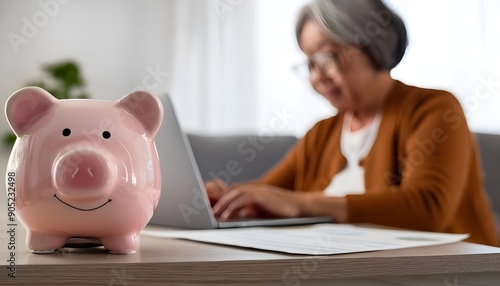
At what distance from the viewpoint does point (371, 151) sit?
1594 millimetres

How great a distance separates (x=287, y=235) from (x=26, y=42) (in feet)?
9.28

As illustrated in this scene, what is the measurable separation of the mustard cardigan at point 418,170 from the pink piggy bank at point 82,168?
0.71m

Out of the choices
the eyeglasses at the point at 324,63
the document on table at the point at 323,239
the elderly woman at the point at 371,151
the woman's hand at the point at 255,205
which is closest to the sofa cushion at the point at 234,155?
the elderly woman at the point at 371,151

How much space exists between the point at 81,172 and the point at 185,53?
9.52ft

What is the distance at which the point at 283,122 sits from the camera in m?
3.37

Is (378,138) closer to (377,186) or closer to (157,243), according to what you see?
(377,186)

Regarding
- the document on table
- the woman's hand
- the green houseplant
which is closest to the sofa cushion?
the woman's hand

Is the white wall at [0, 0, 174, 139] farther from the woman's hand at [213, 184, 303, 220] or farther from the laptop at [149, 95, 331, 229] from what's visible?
the laptop at [149, 95, 331, 229]

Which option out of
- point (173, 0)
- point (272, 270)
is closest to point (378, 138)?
point (272, 270)

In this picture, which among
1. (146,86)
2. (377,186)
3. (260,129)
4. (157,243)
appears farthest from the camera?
(146,86)

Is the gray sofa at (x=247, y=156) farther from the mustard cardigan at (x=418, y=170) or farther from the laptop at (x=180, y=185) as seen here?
the laptop at (x=180, y=185)

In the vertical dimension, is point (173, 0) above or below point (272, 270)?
above

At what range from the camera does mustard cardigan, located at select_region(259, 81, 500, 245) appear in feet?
4.49

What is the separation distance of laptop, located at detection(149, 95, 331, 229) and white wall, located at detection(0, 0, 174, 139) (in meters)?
2.46
